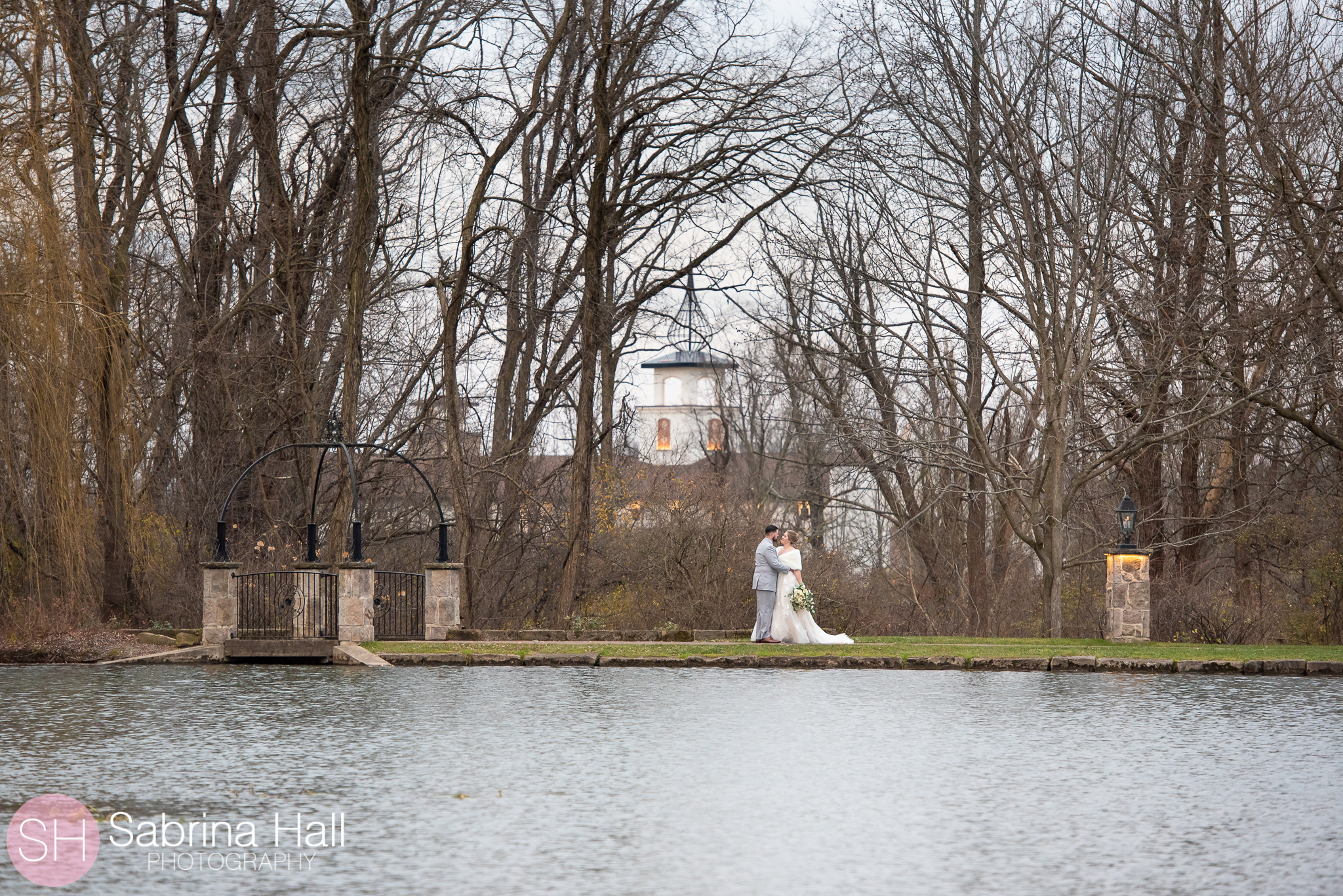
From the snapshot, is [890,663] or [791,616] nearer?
[890,663]

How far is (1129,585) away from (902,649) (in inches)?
183

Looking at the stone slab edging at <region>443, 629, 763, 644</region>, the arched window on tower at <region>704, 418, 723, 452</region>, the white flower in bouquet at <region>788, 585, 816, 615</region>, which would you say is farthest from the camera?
the arched window on tower at <region>704, 418, 723, 452</region>

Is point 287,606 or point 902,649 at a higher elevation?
point 287,606

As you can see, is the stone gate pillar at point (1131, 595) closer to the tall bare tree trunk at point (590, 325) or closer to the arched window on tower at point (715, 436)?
the tall bare tree trunk at point (590, 325)

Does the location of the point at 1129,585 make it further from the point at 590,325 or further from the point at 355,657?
the point at 355,657

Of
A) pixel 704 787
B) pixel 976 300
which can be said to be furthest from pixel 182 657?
pixel 976 300

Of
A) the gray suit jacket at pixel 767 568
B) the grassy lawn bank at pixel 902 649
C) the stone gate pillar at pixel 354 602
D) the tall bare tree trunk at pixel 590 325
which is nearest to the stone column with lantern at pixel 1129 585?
the grassy lawn bank at pixel 902 649

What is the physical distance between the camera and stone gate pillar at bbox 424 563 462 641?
2300cm

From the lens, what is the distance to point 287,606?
24156 millimetres

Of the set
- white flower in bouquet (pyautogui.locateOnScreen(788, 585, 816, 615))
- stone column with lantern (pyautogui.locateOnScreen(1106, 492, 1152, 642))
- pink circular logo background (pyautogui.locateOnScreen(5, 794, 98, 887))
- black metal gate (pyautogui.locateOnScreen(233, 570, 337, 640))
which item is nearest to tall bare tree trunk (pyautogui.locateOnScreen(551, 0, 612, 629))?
black metal gate (pyautogui.locateOnScreen(233, 570, 337, 640))

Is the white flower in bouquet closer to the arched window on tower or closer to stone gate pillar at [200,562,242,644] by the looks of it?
stone gate pillar at [200,562,242,644]

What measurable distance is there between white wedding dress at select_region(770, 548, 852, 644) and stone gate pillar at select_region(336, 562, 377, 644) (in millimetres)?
6683

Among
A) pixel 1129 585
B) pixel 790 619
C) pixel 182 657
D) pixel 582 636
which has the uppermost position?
pixel 1129 585

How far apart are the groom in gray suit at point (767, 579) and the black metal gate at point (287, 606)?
722 cm
